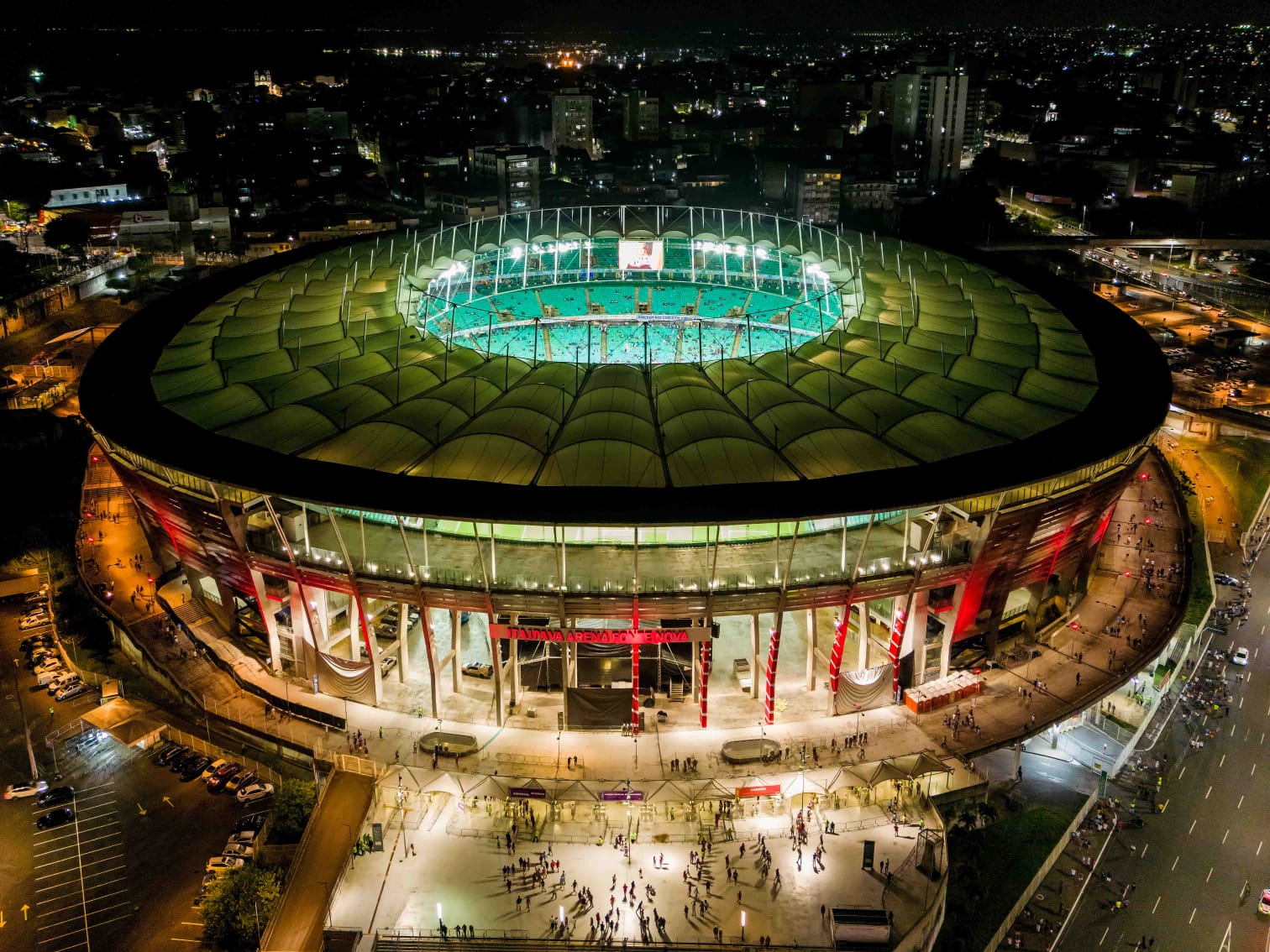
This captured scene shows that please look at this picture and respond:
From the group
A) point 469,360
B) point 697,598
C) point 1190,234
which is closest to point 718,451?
point 697,598

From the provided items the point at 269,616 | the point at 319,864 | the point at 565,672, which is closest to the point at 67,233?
the point at 269,616

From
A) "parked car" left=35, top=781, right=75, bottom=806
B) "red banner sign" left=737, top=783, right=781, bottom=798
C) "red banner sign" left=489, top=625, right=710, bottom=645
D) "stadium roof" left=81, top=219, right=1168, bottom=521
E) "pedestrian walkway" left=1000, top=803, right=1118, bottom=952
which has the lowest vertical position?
"pedestrian walkway" left=1000, top=803, right=1118, bottom=952

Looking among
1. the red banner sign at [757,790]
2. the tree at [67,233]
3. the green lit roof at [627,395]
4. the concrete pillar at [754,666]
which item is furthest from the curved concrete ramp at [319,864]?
the tree at [67,233]

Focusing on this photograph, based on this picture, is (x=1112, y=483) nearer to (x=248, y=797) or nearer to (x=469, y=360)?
(x=469, y=360)

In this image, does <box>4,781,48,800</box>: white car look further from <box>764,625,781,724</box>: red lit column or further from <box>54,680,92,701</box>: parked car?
<box>764,625,781,724</box>: red lit column

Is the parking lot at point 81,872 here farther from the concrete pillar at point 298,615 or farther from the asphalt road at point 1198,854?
the asphalt road at point 1198,854

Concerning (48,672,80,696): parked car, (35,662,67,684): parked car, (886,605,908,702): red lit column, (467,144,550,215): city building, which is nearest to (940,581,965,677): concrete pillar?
(886,605,908,702): red lit column

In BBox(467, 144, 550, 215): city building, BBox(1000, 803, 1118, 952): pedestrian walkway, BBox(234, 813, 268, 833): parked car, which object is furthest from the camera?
BBox(467, 144, 550, 215): city building

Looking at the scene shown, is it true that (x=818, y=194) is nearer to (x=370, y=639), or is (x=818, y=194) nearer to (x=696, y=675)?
(x=696, y=675)
